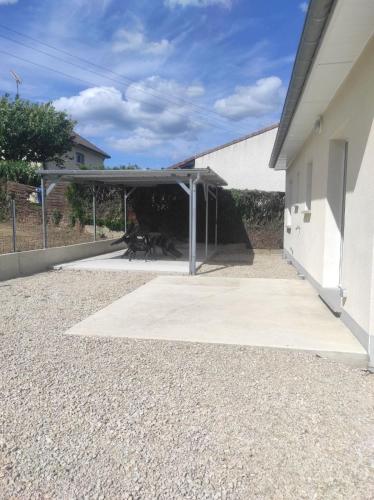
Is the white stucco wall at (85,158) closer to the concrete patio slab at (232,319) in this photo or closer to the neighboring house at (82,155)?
the neighboring house at (82,155)

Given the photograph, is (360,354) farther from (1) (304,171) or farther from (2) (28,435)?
(1) (304,171)

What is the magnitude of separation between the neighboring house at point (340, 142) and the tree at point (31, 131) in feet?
57.9

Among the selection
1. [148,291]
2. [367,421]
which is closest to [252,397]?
[367,421]

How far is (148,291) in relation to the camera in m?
7.04

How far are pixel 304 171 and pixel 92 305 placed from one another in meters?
5.39

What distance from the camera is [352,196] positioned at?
14.4 feet

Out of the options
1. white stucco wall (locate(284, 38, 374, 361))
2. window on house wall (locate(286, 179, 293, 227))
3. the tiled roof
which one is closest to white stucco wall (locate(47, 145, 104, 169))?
the tiled roof

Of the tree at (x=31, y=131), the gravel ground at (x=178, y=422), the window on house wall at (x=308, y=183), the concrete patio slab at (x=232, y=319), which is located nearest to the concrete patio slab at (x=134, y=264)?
the concrete patio slab at (x=232, y=319)

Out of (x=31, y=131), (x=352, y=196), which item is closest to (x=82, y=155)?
(x=31, y=131)

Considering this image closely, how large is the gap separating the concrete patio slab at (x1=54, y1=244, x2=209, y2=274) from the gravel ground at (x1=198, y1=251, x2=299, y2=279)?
513 mm

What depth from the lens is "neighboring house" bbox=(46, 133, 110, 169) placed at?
29408 millimetres

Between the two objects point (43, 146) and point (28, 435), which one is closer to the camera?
point (28, 435)

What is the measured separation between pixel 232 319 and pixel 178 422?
8.29 feet

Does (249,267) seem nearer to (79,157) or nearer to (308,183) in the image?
(308,183)
